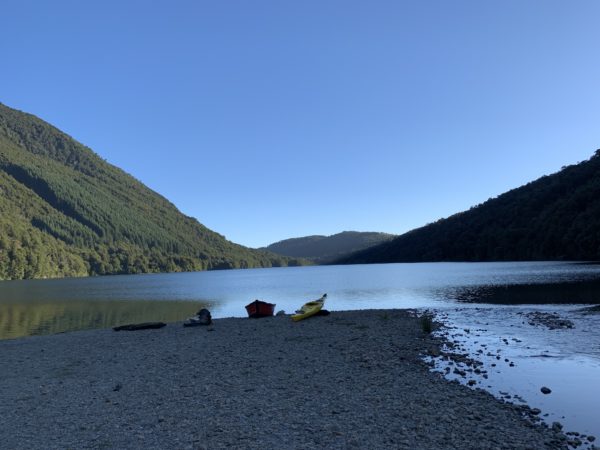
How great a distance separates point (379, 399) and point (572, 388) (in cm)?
635

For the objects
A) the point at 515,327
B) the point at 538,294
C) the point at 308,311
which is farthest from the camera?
the point at 538,294

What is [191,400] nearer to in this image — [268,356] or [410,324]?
[268,356]

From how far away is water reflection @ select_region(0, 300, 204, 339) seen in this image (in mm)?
38781

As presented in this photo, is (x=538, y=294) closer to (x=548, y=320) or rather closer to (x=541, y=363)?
(x=548, y=320)

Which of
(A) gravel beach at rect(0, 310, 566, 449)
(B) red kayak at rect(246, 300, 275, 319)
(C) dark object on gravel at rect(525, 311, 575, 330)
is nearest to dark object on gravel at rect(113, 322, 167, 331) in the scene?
(B) red kayak at rect(246, 300, 275, 319)

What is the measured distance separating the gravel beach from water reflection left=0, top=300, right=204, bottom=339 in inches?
653

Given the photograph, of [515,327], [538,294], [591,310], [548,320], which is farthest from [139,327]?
[538,294]

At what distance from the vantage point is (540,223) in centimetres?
14338

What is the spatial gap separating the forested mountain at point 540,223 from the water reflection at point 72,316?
338 feet

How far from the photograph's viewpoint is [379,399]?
12.8m

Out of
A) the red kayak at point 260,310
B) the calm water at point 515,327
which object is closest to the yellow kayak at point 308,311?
A: the red kayak at point 260,310

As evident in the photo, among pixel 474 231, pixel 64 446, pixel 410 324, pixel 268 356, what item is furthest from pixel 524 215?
pixel 64 446

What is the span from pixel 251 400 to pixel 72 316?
4206 cm

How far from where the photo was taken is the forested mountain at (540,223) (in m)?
118
